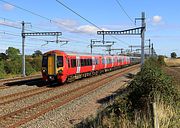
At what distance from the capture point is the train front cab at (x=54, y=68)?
28125mm

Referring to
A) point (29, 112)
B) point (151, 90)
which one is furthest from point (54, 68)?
point (151, 90)

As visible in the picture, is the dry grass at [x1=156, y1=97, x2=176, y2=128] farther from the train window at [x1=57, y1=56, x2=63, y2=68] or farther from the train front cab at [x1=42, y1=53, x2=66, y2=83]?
the train window at [x1=57, y1=56, x2=63, y2=68]

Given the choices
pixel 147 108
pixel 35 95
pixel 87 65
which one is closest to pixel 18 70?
pixel 87 65

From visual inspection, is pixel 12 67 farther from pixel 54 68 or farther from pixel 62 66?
pixel 62 66

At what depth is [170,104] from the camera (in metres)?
11.8

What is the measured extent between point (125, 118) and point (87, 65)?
25724mm

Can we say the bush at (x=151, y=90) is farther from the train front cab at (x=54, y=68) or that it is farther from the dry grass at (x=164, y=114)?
the train front cab at (x=54, y=68)

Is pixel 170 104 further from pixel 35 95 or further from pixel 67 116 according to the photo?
pixel 35 95

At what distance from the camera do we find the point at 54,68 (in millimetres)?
28250

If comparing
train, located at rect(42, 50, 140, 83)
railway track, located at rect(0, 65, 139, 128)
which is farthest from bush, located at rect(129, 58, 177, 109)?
train, located at rect(42, 50, 140, 83)

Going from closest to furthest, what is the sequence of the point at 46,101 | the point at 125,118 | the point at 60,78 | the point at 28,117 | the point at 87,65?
the point at 125,118
the point at 28,117
the point at 46,101
the point at 60,78
the point at 87,65

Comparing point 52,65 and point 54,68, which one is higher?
point 52,65

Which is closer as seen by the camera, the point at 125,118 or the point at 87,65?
the point at 125,118

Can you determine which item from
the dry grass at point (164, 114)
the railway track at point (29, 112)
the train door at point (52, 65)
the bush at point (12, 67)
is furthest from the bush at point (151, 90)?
the bush at point (12, 67)
